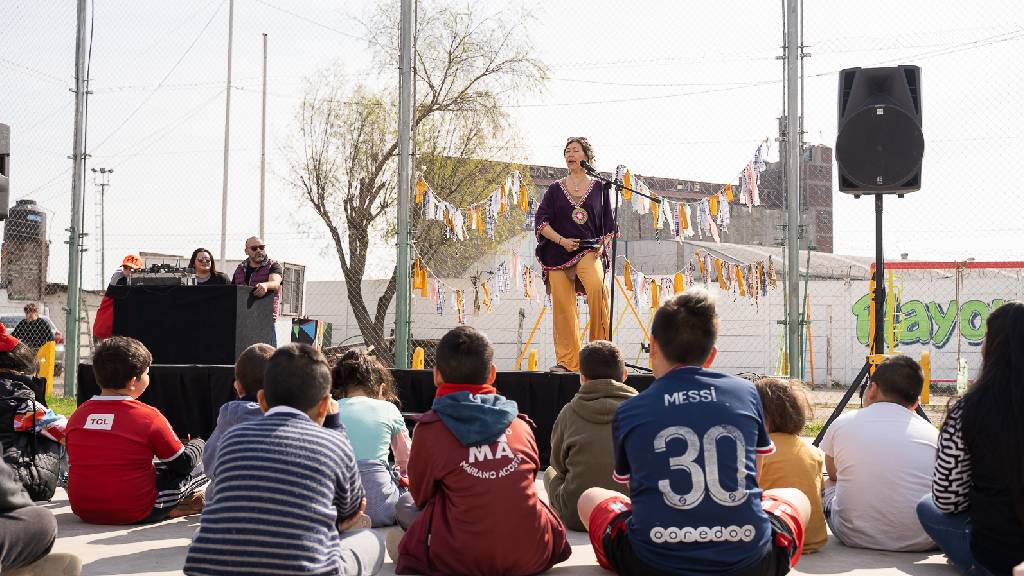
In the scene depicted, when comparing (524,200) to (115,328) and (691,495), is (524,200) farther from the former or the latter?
(691,495)

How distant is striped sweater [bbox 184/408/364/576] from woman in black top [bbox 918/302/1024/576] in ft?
6.64

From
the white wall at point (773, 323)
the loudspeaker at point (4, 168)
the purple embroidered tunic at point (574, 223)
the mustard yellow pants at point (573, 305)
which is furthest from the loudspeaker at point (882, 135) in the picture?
the white wall at point (773, 323)

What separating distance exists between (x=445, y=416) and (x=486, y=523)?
38 centimetres

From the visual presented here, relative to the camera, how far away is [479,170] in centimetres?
1602

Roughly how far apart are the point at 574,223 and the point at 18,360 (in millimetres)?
3776

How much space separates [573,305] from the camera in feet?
23.5

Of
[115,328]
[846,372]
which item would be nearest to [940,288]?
[846,372]

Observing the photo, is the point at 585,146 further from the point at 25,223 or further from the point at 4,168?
the point at 25,223

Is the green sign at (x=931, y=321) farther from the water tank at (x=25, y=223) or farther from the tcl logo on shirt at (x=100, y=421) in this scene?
the tcl logo on shirt at (x=100, y=421)

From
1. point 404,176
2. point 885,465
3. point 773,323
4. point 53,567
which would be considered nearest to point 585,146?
point 404,176

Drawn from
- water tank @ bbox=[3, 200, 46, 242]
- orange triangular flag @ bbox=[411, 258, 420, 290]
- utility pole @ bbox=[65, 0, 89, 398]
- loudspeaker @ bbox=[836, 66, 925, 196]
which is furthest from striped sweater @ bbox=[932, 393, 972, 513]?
water tank @ bbox=[3, 200, 46, 242]

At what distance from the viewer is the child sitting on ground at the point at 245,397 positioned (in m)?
4.18

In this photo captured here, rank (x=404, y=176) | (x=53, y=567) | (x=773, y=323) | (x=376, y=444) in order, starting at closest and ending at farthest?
(x=53, y=567) < (x=376, y=444) < (x=404, y=176) < (x=773, y=323)

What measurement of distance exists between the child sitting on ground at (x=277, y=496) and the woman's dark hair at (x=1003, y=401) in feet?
6.49
